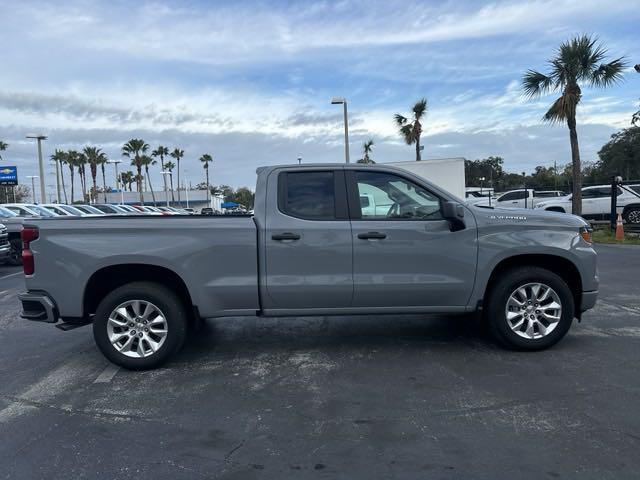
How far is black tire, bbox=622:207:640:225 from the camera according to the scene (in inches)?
727

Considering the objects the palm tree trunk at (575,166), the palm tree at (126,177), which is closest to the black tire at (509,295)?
the palm tree trunk at (575,166)

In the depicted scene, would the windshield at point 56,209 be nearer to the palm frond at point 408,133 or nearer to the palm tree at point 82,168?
the palm frond at point 408,133

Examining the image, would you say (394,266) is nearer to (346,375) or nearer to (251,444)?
(346,375)

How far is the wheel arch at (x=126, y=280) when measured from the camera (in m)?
4.99

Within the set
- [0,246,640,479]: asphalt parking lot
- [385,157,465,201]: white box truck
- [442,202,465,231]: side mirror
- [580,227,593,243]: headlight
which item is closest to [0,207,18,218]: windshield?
[0,246,640,479]: asphalt parking lot

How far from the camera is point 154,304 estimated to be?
16.1 ft

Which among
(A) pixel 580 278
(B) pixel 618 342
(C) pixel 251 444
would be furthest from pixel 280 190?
(B) pixel 618 342

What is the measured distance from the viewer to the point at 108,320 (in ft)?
Result: 16.0

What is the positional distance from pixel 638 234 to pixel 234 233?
1715 cm

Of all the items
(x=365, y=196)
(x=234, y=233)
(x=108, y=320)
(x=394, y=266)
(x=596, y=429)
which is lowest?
(x=596, y=429)

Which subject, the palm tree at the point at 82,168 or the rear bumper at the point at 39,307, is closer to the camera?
the rear bumper at the point at 39,307

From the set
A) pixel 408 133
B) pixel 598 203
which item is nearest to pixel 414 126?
pixel 408 133

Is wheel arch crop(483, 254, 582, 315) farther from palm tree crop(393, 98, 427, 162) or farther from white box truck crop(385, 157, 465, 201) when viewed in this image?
palm tree crop(393, 98, 427, 162)

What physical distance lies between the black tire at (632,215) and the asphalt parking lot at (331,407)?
47.3 feet
